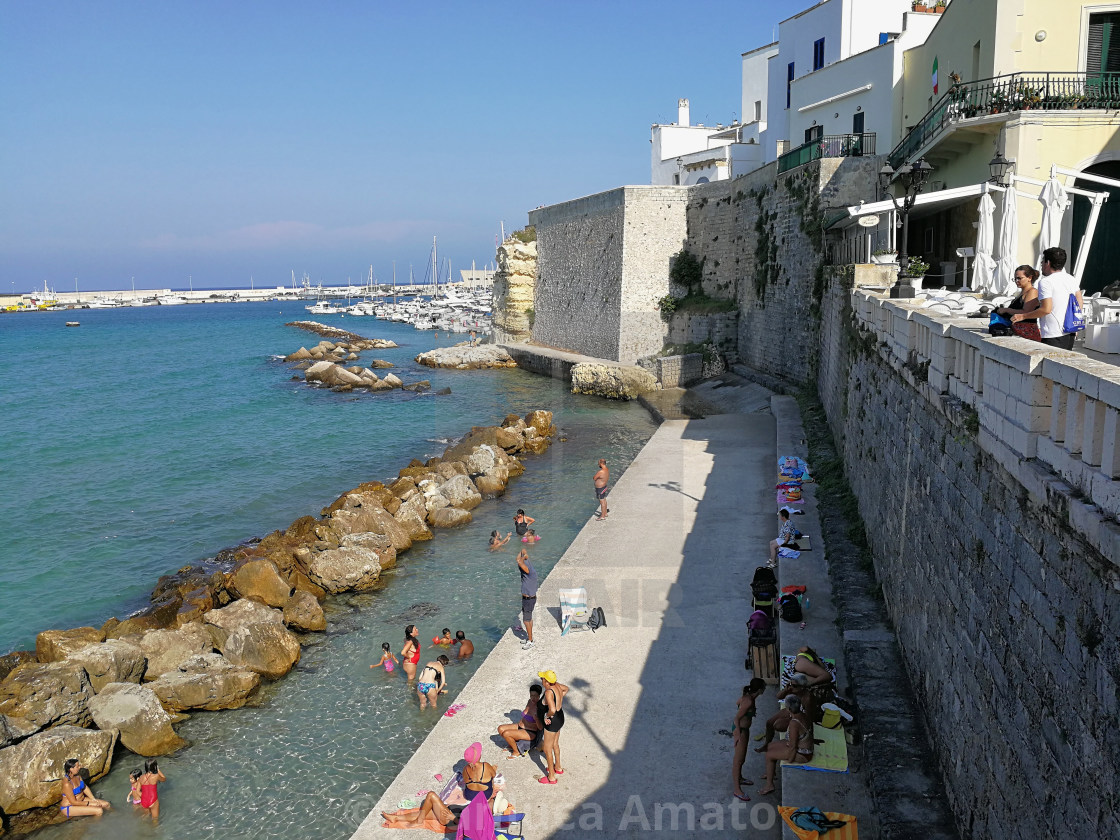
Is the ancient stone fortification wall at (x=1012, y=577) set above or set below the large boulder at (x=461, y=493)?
above

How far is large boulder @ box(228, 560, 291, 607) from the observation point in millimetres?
12875

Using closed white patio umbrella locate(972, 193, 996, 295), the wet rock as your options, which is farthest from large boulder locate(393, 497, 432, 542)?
closed white patio umbrella locate(972, 193, 996, 295)

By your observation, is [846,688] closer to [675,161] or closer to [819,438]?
[819,438]

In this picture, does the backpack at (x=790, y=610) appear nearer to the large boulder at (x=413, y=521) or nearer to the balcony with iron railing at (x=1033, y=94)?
the large boulder at (x=413, y=521)

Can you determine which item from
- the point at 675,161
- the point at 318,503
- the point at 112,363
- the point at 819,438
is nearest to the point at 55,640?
the point at 318,503

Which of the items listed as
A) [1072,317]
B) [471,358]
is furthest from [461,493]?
[471,358]

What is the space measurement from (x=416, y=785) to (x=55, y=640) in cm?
729

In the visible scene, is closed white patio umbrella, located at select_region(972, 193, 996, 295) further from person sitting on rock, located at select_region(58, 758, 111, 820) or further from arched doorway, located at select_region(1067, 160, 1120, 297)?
person sitting on rock, located at select_region(58, 758, 111, 820)

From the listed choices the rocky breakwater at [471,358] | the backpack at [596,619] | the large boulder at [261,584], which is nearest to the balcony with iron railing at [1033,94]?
the backpack at [596,619]

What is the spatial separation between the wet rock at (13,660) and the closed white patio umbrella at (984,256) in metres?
14.4

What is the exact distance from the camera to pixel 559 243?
134 feet

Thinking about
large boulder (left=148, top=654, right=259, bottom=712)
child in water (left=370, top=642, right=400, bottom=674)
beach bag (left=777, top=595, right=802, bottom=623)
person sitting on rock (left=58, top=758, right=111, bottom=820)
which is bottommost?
person sitting on rock (left=58, top=758, right=111, bottom=820)

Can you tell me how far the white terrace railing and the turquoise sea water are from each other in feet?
22.2

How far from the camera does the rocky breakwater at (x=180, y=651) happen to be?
361 inches
